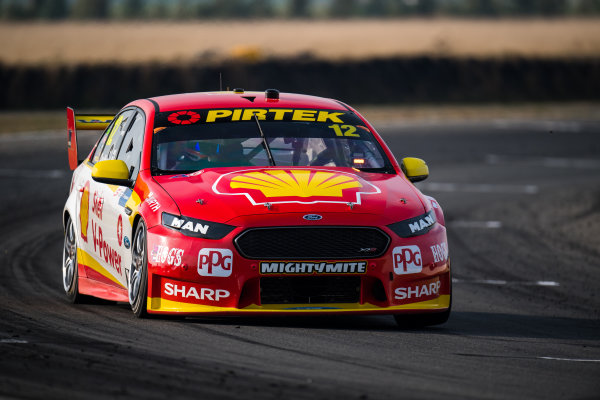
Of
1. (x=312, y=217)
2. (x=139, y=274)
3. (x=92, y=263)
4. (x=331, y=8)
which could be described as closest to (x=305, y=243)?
(x=312, y=217)

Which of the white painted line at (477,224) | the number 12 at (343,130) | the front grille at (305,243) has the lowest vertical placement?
the white painted line at (477,224)

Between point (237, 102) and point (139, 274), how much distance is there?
1728mm

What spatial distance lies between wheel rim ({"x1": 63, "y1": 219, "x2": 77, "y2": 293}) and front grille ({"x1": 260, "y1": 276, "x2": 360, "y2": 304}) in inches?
91.2

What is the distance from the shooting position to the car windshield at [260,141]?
8.11 meters

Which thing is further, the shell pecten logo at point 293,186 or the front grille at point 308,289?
the shell pecten logo at point 293,186

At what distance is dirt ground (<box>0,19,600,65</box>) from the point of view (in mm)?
40188

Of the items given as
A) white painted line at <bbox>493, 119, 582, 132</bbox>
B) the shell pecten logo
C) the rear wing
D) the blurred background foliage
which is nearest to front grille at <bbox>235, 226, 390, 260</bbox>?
the shell pecten logo

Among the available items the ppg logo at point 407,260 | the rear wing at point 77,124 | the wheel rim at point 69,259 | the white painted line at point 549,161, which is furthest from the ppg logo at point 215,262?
the white painted line at point 549,161

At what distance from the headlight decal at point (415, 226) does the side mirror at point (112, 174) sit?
184 centimetres

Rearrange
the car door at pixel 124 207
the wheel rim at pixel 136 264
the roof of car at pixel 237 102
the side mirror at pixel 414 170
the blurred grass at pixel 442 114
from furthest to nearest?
the blurred grass at pixel 442 114 → the roof of car at pixel 237 102 → the side mirror at pixel 414 170 → the car door at pixel 124 207 → the wheel rim at pixel 136 264

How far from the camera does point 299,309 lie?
7.15 meters

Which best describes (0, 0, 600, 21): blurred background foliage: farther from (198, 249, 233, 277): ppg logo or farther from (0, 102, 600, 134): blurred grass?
(198, 249, 233, 277): ppg logo

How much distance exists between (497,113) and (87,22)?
24.1 m

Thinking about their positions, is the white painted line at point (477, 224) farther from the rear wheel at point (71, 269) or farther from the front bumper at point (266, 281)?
the front bumper at point (266, 281)
